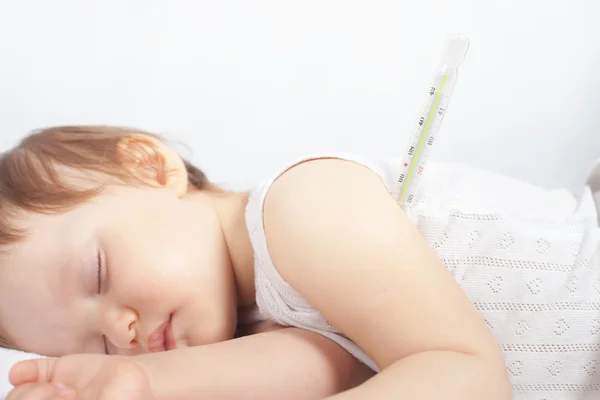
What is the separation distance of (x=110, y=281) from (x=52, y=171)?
0.60 ft

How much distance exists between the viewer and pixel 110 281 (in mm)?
796

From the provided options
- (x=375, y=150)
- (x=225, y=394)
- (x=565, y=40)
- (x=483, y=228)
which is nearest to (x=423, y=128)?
(x=483, y=228)

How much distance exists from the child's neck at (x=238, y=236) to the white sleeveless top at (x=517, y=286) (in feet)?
0.16

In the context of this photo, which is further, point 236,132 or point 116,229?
point 236,132

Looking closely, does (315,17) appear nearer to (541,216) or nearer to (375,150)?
(375,150)

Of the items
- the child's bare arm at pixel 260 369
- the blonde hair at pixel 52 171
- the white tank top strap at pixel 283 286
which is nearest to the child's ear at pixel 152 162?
the blonde hair at pixel 52 171

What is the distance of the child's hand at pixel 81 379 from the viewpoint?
2.00 ft

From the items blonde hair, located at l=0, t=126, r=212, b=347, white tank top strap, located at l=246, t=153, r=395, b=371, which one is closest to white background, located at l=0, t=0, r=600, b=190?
blonde hair, located at l=0, t=126, r=212, b=347

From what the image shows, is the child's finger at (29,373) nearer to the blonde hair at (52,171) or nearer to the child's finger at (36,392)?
the child's finger at (36,392)

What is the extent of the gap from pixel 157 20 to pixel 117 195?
552 millimetres

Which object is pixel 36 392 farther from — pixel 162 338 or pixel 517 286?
pixel 517 286

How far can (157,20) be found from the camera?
124 centimetres

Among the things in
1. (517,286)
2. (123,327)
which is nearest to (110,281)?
(123,327)

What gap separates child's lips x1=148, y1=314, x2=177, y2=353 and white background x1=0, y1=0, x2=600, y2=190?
0.49 metres
